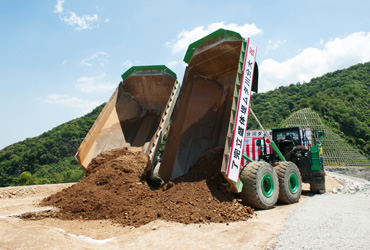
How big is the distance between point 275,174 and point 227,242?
2512 mm

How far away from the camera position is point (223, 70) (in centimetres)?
643

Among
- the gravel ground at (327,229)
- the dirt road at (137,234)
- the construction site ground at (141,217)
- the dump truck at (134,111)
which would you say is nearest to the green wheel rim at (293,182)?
the construction site ground at (141,217)

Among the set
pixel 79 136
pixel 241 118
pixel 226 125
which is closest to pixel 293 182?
pixel 226 125

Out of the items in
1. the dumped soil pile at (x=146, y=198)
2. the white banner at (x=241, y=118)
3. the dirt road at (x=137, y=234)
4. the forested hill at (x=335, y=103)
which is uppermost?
the forested hill at (x=335, y=103)

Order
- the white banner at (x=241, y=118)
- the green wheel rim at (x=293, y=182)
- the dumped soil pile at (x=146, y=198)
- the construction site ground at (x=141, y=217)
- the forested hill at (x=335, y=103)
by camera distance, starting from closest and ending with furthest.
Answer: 1. the construction site ground at (x=141, y=217)
2. the dumped soil pile at (x=146, y=198)
3. the white banner at (x=241, y=118)
4. the green wheel rim at (x=293, y=182)
5. the forested hill at (x=335, y=103)

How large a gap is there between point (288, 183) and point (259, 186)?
123 centimetres

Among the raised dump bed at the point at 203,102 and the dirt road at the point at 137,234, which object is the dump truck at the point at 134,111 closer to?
the raised dump bed at the point at 203,102

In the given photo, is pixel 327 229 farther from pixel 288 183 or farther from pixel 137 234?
pixel 288 183

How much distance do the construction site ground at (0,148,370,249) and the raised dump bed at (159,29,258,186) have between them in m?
0.51

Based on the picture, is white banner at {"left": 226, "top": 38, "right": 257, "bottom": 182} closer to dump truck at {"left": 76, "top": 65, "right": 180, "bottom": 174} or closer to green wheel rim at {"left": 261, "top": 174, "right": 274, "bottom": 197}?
green wheel rim at {"left": 261, "top": 174, "right": 274, "bottom": 197}

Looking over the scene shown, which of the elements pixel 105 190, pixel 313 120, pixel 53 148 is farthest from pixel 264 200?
pixel 53 148

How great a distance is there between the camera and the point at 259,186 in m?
4.43

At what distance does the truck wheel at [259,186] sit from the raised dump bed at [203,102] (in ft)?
4.49

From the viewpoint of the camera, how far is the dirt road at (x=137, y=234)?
2791 mm
